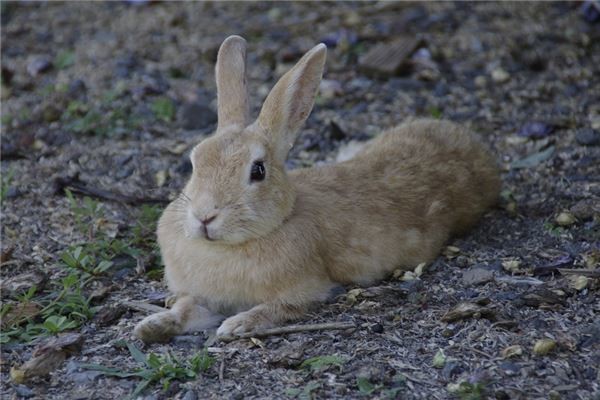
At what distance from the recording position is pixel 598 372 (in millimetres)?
4371

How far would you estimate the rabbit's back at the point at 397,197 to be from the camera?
5.39 meters

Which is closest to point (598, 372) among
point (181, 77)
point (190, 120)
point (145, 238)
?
point (145, 238)

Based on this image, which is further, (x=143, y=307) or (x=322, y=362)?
(x=143, y=307)

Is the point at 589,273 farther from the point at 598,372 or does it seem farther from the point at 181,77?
the point at 181,77

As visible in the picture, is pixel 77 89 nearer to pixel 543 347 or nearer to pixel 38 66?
pixel 38 66

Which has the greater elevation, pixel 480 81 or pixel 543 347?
pixel 480 81

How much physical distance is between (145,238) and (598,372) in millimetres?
2821

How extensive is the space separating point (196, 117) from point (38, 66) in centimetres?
192

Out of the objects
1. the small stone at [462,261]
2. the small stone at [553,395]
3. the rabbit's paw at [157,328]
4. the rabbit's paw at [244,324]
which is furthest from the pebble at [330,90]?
the small stone at [553,395]

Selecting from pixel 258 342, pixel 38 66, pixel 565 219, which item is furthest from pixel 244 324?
pixel 38 66

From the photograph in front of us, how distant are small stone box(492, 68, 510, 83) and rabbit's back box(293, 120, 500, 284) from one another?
203 cm

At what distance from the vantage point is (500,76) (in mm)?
8336

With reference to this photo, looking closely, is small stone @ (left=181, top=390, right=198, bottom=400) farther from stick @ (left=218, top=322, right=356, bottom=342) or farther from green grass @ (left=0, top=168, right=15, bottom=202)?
green grass @ (left=0, top=168, right=15, bottom=202)

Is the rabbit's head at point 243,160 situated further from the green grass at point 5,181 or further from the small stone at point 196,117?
the small stone at point 196,117
